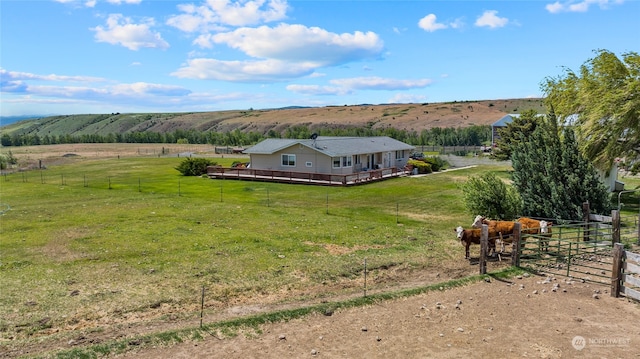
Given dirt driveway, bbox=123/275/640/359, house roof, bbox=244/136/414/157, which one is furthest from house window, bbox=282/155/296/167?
dirt driveway, bbox=123/275/640/359

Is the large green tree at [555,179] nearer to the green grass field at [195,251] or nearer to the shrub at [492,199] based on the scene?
the shrub at [492,199]

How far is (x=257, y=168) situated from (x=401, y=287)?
1363 inches

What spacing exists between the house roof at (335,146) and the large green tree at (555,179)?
21.1m

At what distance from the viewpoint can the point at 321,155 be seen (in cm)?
4175

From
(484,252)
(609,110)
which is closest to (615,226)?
(484,252)

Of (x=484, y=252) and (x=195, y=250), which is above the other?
(x=484, y=252)

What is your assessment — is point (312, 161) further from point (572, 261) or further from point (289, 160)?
point (572, 261)

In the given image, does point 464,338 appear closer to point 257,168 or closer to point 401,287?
point 401,287

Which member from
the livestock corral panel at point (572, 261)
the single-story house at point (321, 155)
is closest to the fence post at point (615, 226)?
the livestock corral panel at point (572, 261)

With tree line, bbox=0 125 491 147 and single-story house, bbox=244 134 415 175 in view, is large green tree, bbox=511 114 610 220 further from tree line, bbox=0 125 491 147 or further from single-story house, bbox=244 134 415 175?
tree line, bbox=0 125 491 147

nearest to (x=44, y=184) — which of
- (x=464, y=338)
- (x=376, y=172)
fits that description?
(x=376, y=172)

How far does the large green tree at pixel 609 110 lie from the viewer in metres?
22.3

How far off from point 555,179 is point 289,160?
27389 millimetres

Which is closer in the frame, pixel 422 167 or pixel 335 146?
pixel 335 146
